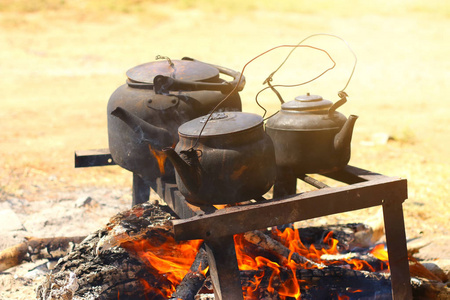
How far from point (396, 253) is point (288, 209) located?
73 centimetres

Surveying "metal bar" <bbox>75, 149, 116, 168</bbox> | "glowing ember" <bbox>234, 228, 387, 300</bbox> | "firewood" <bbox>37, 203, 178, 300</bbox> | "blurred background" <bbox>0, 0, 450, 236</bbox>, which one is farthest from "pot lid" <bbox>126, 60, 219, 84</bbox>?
"blurred background" <bbox>0, 0, 450, 236</bbox>

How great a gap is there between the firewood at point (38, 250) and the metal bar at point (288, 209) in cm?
171

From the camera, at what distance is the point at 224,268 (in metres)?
2.58

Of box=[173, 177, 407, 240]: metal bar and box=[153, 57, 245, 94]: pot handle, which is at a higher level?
box=[153, 57, 245, 94]: pot handle

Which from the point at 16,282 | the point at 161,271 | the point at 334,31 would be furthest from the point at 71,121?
the point at 334,31

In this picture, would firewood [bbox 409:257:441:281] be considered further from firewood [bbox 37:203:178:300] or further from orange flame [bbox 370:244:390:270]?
firewood [bbox 37:203:178:300]

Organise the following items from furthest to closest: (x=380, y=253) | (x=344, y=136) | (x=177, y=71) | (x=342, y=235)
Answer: (x=342, y=235)
(x=380, y=253)
(x=177, y=71)
(x=344, y=136)

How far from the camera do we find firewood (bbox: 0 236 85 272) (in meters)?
3.87

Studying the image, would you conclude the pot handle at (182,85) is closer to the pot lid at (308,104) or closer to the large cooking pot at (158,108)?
the large cooking pot at (158,108)

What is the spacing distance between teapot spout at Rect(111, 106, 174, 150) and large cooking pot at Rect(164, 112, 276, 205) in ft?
1.34

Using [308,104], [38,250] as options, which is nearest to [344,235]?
[308,104]

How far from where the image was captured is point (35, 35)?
16703mm

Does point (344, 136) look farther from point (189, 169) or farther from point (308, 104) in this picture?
point (189, 169)

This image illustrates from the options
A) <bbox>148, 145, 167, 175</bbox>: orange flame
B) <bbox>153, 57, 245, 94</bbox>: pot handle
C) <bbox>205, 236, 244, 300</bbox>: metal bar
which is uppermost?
<bbox>153, 57, 245, 94</bbox>: pot handle
